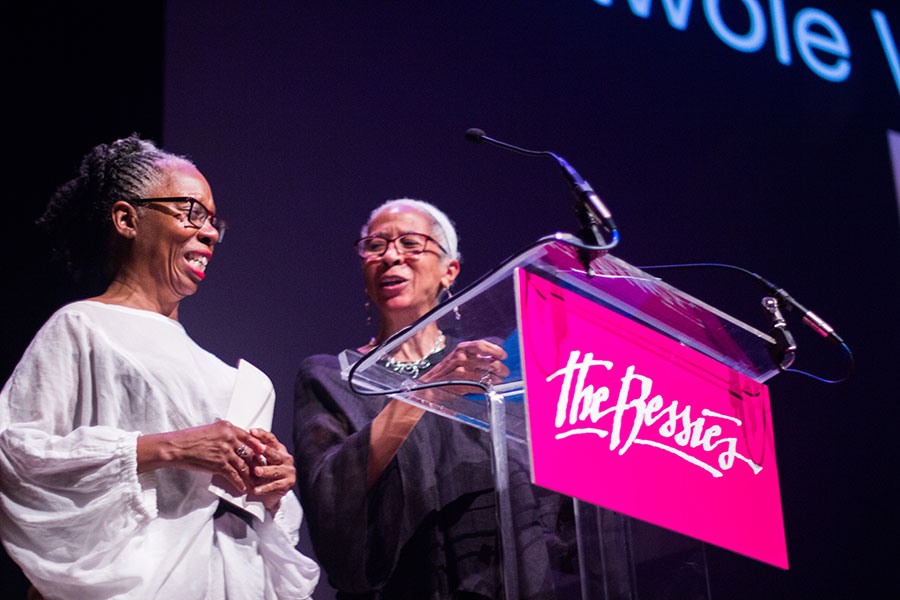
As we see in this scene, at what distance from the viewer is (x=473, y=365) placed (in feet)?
5.17

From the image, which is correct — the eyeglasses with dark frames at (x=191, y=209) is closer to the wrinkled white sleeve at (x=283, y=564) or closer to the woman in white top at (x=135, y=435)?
the woman in white top at (x=135, y=435)

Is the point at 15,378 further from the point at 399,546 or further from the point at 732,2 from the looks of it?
the point at 732,2

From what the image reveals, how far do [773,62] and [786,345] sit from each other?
8.56ft

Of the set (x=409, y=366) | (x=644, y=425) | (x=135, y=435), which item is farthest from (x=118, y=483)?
(x=644, y=425)

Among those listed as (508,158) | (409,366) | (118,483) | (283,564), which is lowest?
(283,564)

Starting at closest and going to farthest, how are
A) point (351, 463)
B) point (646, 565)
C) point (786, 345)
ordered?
point (646, 565)
point (786, 345)
point (351, 463)

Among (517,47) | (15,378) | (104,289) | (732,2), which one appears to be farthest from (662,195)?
(15,378)

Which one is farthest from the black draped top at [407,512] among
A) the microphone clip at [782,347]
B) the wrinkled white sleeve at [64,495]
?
the microphone clip at [782,347]

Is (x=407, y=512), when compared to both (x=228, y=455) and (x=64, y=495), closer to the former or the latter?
(x=228, y=455)

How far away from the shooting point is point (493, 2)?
345cm

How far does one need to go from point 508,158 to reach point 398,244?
911 mm

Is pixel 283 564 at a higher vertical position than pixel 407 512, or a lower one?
lower

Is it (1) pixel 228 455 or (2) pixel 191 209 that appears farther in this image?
(2) pixel 191 209

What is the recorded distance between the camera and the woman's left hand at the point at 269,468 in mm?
1862
